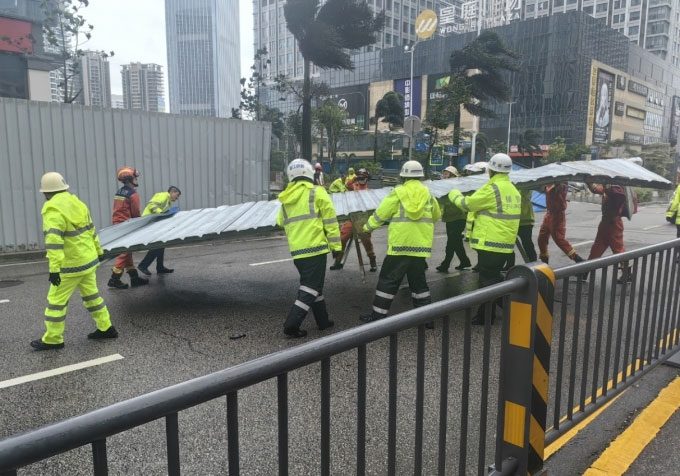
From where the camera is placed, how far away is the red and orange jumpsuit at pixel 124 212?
25.3 ft

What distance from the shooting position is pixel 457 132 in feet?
96.2

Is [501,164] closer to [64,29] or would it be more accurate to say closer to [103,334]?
[103,334]

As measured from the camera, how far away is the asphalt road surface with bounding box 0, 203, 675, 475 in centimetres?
311

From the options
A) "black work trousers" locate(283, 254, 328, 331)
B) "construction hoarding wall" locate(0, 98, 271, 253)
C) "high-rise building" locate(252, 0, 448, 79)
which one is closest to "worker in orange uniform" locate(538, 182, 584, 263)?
"black work trousers" locate(283, 254, 328, 331)

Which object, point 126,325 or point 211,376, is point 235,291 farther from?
point 211,376

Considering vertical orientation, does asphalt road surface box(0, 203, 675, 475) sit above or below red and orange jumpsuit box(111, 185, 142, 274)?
below

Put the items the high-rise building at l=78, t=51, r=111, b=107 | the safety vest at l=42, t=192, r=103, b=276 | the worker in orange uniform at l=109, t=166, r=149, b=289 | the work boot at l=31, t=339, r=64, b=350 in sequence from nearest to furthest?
the safety vest at l=42, t=192, r=103, b=276
the work boot at l=31, t=339, r=64, b=350
the worker in orange uniform at l=109, t=166, r=149, b=289
the high-rise building at l=78, t=51, r=111, b=107

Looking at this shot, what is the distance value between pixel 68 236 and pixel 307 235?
234cm

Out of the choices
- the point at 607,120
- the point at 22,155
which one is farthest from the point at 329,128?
the point at 607,120

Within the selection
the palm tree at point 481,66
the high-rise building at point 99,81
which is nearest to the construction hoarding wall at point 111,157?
the palm tree at point 481,66

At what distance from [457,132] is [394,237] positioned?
25317mm

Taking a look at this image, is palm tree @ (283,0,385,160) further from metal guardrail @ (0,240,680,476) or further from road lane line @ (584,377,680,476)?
road lane line @ (584,377,680,476)

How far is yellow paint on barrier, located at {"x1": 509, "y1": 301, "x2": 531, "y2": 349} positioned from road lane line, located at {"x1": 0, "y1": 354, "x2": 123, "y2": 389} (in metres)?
3.79

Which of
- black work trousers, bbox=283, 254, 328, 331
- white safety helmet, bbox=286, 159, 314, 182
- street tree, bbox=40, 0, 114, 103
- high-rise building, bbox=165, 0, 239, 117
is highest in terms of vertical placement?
high-rise building, bbox=165, 0, 239, 117
